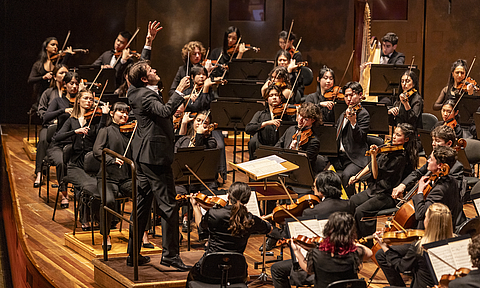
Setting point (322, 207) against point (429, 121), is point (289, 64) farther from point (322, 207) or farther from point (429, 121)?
point (322, 207)

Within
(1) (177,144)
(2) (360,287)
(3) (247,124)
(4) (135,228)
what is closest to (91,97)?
(1) (177,144)

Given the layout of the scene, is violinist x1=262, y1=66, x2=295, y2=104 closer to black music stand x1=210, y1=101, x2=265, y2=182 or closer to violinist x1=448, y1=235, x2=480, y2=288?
black music stand x1=210, y1=101, x2=265, y2=182

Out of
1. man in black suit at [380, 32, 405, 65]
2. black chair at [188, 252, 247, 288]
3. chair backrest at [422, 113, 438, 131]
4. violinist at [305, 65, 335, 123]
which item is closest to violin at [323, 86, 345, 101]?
violinist at [305, 65, 335, 123]

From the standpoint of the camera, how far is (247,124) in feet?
20.0

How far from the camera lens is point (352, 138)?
5.68 meters

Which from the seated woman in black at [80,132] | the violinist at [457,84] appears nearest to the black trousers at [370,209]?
the violinist at [457,84]

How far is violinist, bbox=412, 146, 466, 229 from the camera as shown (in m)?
3.97

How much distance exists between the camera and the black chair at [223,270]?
3.48m

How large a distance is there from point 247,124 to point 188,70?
1.67 meters

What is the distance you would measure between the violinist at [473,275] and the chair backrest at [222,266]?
117 centimetres

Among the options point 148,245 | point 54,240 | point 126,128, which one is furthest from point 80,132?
point 148,245

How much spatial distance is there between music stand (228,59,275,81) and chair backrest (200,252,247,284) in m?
4.48

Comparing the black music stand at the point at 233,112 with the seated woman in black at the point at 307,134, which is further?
the black music stand at the point at 233,112

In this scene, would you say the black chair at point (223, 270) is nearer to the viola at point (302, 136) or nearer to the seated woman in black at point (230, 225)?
the seated woman in black at point (230, 225)
